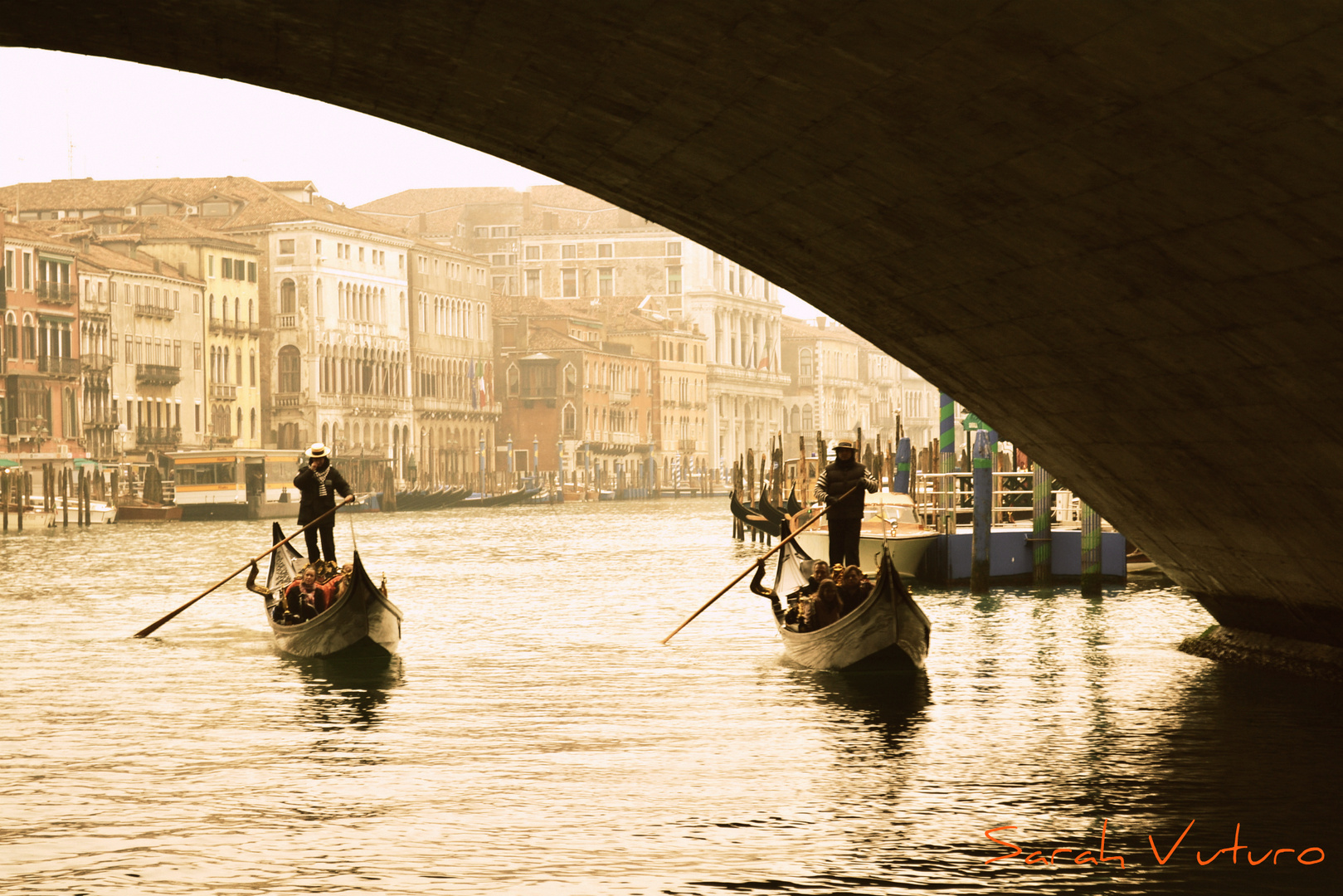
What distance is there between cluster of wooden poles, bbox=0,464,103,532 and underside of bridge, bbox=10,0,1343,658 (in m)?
44.7

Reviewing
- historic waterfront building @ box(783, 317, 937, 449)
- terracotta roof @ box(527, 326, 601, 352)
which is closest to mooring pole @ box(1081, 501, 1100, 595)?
terracotta roof @ box(527, 326, 601, 352)

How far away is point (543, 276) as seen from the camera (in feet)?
389

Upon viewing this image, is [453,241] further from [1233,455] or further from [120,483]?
[1233,455]

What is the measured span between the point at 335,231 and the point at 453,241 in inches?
1179

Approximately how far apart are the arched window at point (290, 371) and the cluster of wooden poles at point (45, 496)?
737 inches

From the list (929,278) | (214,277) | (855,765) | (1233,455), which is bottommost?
(855,765)

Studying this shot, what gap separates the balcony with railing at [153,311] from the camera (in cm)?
7350

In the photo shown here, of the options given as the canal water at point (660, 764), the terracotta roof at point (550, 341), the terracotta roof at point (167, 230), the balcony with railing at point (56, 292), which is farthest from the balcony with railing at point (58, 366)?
the canal water at point (660, 764)

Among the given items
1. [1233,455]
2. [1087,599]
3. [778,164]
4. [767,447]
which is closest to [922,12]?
[778,164]

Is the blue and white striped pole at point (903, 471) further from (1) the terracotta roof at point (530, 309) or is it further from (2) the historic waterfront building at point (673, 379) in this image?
(2) the historic waterfront building at point (673, 379)

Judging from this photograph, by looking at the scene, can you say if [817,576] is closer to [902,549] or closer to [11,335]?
[902,549]

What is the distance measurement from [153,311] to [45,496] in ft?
48.1

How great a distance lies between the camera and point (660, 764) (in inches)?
417

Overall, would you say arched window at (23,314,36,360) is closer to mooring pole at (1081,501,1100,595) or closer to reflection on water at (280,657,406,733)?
mooring pole at (1081,501,1100,595)
